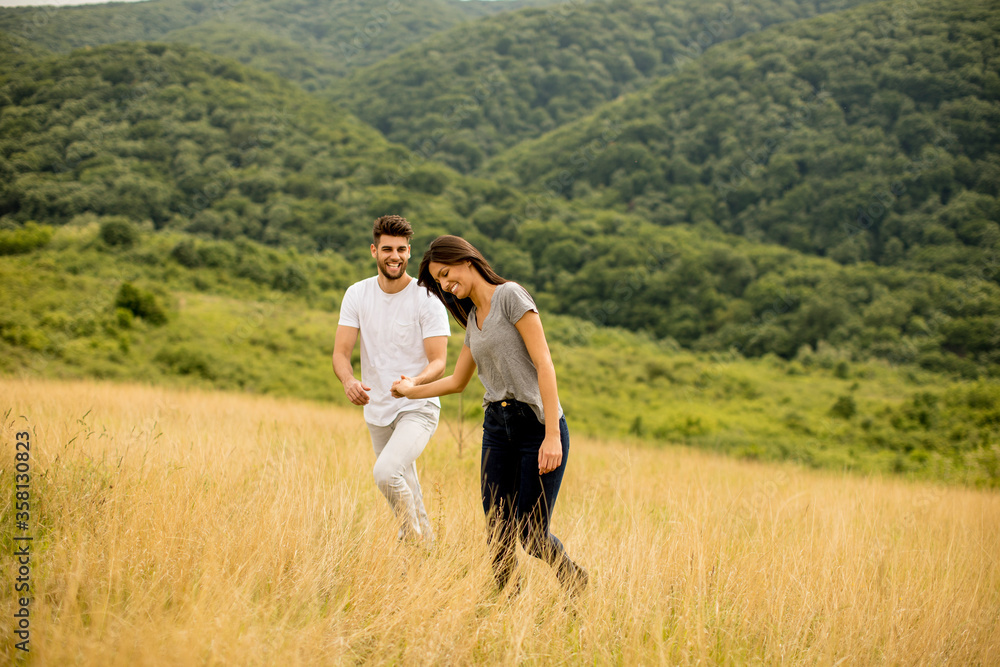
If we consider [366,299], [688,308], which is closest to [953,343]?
[688,308]

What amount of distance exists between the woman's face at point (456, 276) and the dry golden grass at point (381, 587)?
1.27 meters

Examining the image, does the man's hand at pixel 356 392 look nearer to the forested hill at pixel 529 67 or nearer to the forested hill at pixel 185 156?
the forested hill at pixel 185 156

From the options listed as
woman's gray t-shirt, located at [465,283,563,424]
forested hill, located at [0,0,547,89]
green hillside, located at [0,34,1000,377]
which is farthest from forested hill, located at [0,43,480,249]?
woman's gray t-shirt, located at [465,283,563,424]

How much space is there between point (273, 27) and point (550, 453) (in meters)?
165

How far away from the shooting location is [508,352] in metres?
2.81

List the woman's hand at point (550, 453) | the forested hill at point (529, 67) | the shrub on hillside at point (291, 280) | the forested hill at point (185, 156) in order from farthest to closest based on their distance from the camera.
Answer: the forested hill at point (529, 67) < the forested hill at point (185, 156) < the shrub on hillside at point (291, 280) < the woman's hand at point (550, 453)

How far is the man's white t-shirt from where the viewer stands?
3510 millimetres

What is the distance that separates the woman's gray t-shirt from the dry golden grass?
843 millimetres

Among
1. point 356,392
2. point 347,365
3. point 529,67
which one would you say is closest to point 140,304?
point 347,365

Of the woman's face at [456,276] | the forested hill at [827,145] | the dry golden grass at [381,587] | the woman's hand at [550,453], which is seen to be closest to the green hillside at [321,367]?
the dry golden grass at [381,587]

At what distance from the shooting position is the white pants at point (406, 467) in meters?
3.23

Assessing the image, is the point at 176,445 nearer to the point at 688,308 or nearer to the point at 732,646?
the point at 732,646

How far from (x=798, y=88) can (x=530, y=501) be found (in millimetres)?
83311

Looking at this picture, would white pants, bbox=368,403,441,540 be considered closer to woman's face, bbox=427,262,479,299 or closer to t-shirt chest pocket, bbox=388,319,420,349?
t-shirt chest pocket, bbox=388,319,420,349
